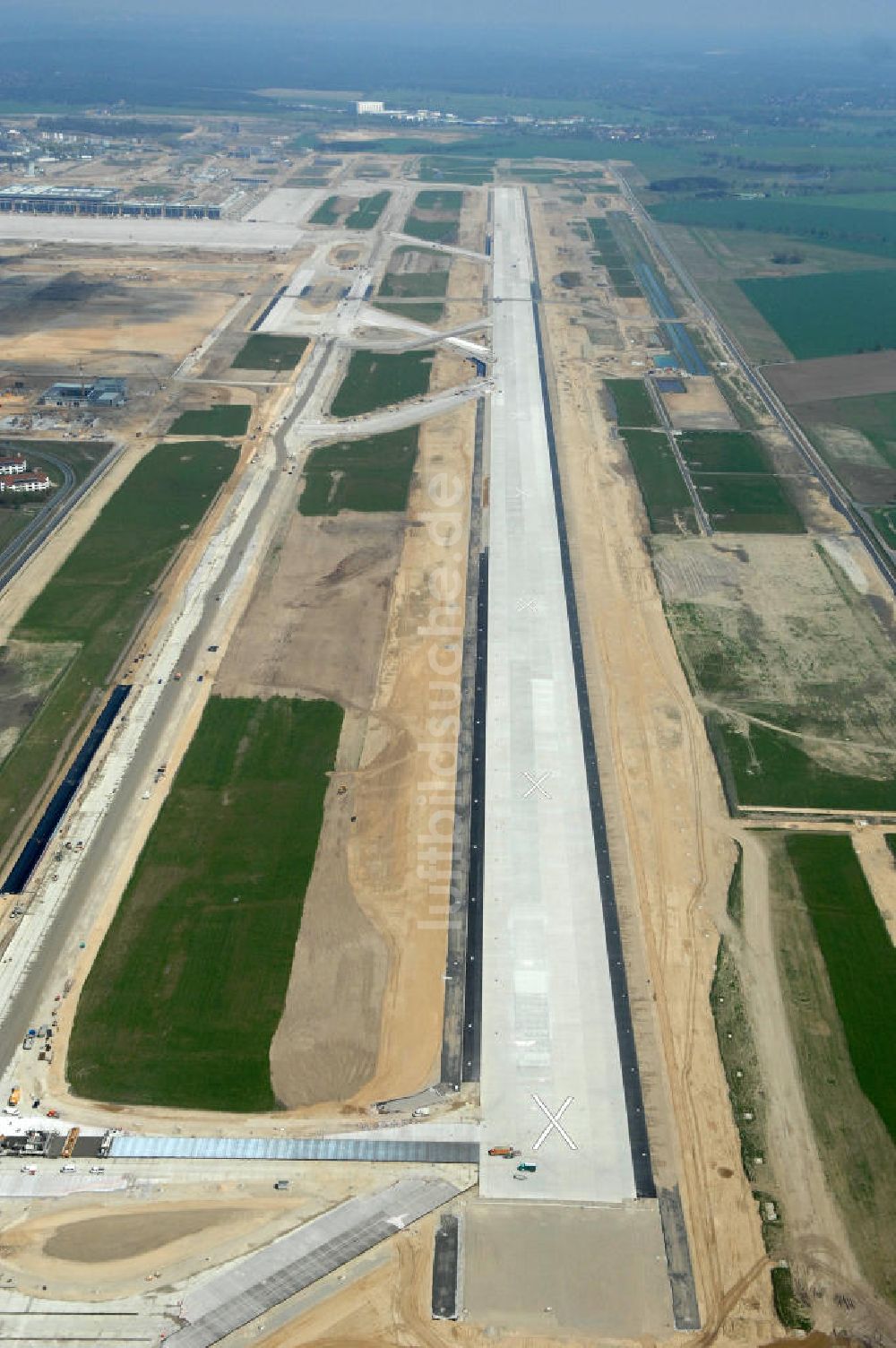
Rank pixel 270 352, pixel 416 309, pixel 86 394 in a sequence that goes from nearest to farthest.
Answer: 1. pixel 86 394
2. pixel 270 352
3. pixel 416 309

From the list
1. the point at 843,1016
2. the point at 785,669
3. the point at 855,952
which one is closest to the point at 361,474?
the point at 785,669

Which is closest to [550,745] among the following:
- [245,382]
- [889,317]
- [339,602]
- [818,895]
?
[818,895]

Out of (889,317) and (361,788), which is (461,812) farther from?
(889,317)

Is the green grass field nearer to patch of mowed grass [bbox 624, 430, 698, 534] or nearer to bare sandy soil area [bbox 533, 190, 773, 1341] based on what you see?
patch of mowed grass [bbox 624, 430, 698, 534]

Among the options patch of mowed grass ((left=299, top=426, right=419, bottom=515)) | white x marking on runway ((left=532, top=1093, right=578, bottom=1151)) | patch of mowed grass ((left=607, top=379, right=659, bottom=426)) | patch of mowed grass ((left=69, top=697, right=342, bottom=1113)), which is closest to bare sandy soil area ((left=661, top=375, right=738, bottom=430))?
patch of mowed grass ((left=607, top=379, right=659, bottom=426))

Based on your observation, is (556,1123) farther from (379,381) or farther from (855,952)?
(379,381)

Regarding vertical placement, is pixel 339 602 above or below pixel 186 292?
below

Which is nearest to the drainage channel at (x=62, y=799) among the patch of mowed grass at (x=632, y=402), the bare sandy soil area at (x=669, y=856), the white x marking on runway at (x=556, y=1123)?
the white x marking on runway at (x=556, y=1123)
